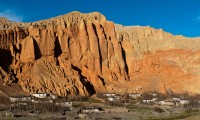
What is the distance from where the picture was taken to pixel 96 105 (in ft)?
361

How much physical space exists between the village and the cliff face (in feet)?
23.7

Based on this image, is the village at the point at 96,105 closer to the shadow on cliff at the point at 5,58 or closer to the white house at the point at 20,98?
the white house at the point at 20,98

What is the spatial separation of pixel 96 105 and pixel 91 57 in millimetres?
38978

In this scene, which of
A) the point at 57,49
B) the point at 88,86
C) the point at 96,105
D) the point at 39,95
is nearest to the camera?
the point at 96,105

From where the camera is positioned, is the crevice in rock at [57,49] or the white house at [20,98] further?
the crevice in rock at [57,49]

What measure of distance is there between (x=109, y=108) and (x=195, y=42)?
6690 cm

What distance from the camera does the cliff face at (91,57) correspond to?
130500 millimetres

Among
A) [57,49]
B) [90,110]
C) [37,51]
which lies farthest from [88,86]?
[90,110]

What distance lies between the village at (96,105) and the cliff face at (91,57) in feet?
23.7

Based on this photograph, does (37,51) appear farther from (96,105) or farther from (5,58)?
(96,105)

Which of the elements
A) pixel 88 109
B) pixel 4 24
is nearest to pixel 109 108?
pixel 88 109

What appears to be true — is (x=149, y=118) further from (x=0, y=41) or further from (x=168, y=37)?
(x=168, y=37)

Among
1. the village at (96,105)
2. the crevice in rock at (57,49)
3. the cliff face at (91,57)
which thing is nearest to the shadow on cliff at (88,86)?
the cliff face at (91,57)

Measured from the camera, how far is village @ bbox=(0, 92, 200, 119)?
92875mm
